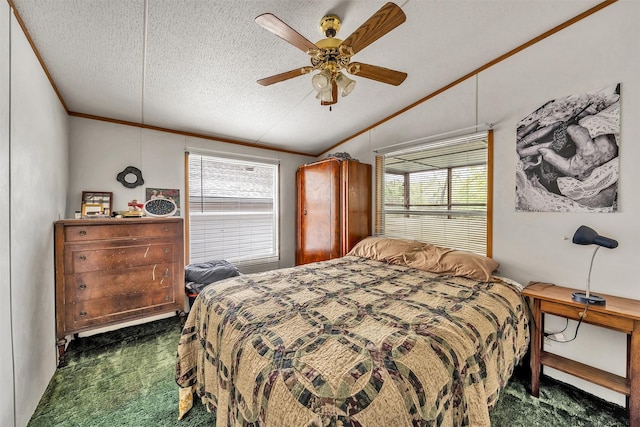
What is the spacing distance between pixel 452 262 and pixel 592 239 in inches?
35.9

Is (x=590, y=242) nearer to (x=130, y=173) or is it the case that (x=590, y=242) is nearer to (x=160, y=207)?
(x=160, y=207)

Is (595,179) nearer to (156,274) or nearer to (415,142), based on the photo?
(415,142)

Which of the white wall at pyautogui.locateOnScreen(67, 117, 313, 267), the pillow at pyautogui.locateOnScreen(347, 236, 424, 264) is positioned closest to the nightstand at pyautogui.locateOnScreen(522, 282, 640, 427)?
the pillow at pyautogui.locateOnScreen(347, 236, 424, 264)

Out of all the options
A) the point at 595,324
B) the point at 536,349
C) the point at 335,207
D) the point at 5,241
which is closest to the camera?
the point at 5,241

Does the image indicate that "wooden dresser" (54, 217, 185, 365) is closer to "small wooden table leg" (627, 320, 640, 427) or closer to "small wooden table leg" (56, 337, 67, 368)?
"small wooden table leg" (56, 337, 67, 368)

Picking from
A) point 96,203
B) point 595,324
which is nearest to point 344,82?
point 595,324

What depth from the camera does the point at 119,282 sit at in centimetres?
232

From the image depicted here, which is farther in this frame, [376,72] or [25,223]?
[376,72]

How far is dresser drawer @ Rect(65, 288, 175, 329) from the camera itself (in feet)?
6.98

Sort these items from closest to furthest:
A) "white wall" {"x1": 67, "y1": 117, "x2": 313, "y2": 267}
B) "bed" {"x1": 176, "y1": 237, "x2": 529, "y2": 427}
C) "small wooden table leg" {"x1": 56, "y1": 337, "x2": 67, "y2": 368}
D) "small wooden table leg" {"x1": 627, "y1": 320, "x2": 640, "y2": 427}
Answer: "bed" {"x1": 176, "y1": 237, "x2": 529, "y2": 427} → "small wooden table leg" {"x1": 627, "y1": 320, "x2": 640, "y2": 427} → "small wooden table leg" {"x1": 56, "y1": 337, "x2": 67, "y2": 368} → "white wall" {"x1": 67, "y1": 117, "x2": 313, "y2": 267}

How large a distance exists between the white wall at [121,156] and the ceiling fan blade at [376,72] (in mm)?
2370

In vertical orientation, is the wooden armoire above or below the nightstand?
above

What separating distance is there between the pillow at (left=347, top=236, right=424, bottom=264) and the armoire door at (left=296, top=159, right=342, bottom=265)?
1.19 feet

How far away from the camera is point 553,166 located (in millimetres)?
2031
